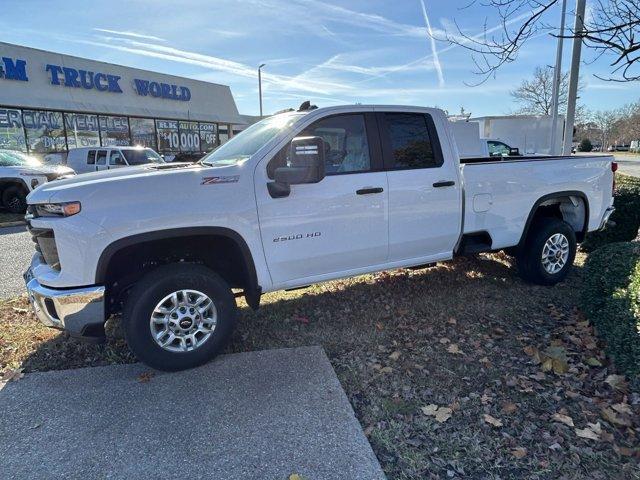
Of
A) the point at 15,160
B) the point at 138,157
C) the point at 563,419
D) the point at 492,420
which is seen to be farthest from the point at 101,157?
the point at 563,419

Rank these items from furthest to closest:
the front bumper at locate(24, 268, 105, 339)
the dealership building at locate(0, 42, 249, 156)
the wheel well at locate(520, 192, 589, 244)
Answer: the dealership building at locate(0, 42, 249, 156) → the wheel well at locate(520, 192, 589, 244) → the front bumper at locate(24, 268, 105, 339)

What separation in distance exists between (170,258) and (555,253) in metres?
4.39

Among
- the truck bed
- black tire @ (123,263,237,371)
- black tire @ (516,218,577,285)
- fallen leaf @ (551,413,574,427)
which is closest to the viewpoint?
fallen leaf @ (551,413,574,427)

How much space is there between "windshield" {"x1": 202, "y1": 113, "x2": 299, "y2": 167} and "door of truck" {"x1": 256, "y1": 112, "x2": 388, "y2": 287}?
0.26 metres

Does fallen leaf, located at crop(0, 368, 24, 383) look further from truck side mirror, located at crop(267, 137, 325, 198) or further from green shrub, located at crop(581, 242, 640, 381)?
green shrub, located at crop(581, 242, 640, 381)

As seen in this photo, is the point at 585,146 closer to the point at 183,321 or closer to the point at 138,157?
the point at 138,157

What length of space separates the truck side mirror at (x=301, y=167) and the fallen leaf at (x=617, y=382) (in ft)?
8.56

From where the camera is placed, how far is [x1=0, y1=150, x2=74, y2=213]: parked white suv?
11828 millimetres

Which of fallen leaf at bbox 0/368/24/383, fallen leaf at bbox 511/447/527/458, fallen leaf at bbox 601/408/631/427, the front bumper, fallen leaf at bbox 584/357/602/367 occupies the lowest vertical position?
fallen leaf at bbox 511/447/527/458

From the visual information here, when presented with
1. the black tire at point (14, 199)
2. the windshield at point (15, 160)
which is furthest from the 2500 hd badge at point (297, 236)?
the windshield at point (15, 160)

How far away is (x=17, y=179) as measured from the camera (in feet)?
39.0

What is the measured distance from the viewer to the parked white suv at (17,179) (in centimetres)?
1183

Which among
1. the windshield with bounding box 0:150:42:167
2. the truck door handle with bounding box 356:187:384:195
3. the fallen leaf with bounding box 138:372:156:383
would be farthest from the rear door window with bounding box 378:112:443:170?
the windshield with bounding box 0:150:42:167

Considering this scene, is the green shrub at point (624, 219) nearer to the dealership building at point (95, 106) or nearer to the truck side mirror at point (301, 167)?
the truck side mirror at point (301, 167)
